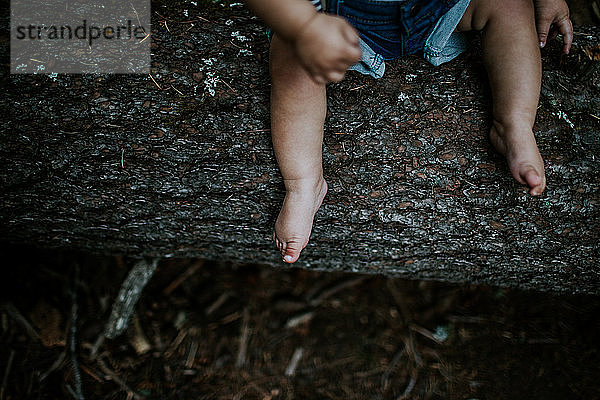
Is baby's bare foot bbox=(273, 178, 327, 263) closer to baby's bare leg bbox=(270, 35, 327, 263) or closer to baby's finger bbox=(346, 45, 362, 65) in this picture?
baby's bare leg bbox=(270, 35, 327, 263)

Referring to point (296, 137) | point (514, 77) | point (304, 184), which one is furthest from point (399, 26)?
point (304, 184)

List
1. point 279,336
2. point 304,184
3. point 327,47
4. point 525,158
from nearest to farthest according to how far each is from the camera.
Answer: point 327,47
point 525,158
point 304,184
point 279,336

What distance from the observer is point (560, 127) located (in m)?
1.43

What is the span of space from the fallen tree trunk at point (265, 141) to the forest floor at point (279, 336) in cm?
86

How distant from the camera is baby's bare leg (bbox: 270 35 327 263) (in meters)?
1.29

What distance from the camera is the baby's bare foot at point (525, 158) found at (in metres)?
1.29

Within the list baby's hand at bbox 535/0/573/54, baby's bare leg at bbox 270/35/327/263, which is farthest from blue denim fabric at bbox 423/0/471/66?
baby's bare leg at bbox 270/35/327/263

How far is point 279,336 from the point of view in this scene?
7.52ft

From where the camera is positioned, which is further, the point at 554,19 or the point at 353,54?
the point at 554,19

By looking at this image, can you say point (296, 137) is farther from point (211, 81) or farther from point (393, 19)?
point (393, 19)

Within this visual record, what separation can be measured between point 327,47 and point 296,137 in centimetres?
52

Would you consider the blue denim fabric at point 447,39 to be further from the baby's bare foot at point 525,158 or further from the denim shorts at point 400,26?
the baby's bare foot at point 525,158

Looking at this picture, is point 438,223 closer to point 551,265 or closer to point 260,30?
point 551,265

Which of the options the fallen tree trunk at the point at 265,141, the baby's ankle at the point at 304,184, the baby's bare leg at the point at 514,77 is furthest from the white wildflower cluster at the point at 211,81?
the baby's bare leg at the point at 514,77
